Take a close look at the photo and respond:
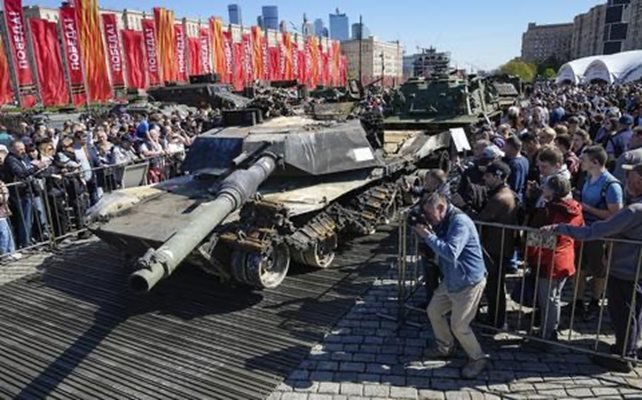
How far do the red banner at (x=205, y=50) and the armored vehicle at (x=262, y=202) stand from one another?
87.5ft

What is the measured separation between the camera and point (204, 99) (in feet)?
85.3

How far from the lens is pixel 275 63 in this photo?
43656mm

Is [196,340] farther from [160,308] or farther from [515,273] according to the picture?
[515,273]

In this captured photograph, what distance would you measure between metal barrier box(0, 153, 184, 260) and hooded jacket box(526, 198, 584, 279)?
7384mm

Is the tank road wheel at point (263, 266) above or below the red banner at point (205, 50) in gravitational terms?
below

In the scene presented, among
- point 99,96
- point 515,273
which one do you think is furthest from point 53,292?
point 99,96

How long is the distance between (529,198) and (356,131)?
11.9ft

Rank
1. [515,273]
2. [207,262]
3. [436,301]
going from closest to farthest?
[436,301], [207,262], [515,273]

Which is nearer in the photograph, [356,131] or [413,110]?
[356,131]

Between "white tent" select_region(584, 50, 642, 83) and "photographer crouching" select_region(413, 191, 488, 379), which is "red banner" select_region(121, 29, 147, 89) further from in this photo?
"white tent" select_region(584, 50, 642, 83)

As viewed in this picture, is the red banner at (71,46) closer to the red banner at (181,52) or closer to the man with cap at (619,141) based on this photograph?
the red banner at (181,52)

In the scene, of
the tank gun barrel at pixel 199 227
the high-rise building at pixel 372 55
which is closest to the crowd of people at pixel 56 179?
the tank gun barrel at pixel 199 227

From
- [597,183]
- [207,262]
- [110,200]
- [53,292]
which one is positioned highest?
[597,183]

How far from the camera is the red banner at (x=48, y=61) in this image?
2194 cm
